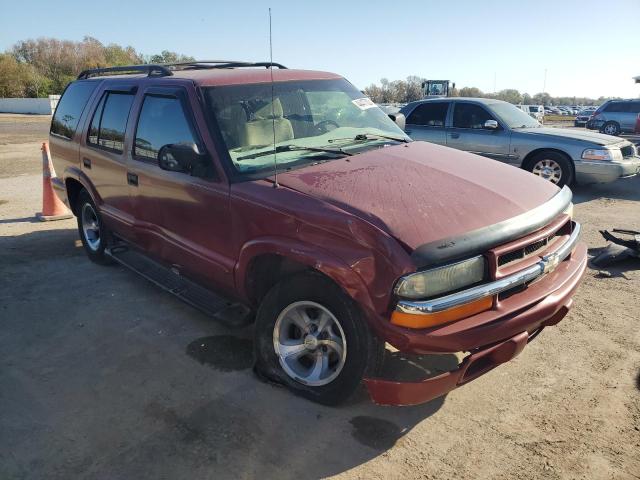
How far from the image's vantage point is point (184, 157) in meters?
3.27

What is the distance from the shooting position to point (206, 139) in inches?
135

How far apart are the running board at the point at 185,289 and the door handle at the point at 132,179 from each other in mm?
714

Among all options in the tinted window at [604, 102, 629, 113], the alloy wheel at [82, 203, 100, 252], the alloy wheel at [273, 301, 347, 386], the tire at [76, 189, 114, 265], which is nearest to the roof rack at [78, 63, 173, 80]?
the tire at [76, 189, 114, 265]

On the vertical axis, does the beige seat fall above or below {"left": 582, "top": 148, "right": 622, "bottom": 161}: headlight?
above

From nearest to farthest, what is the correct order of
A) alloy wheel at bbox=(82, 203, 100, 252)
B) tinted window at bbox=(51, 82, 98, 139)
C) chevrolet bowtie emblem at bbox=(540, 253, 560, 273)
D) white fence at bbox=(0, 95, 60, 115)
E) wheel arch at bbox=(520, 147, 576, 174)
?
chevrolet bowtie emblem at bbox=(540, 253, 560, 273) → tinted window at bbox=(51, 82, 98, 139) → alloy wheel at bbox=(82, 203, 100, 252) → wheel arch at bbox=(520, 147, 576, 174) → white fence at bbox=(0, 95, 60, 115)

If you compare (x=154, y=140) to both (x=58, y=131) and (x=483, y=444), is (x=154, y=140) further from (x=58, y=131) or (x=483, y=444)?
(x=483, y=444)

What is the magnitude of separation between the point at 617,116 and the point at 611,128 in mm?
514

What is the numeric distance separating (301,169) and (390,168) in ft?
1.97

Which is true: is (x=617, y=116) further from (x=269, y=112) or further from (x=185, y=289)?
(x=185, y=289)

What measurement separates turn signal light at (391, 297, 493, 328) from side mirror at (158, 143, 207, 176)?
→ 1692 mm

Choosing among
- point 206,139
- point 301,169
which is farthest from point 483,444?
point 206,139

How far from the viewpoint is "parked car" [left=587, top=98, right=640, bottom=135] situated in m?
20.2

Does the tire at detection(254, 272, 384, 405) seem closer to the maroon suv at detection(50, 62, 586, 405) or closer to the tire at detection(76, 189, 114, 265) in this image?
the maroon suv at detection(50, 62, 586, 405)

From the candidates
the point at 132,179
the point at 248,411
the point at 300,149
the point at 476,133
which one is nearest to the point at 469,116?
the point at 476,133
